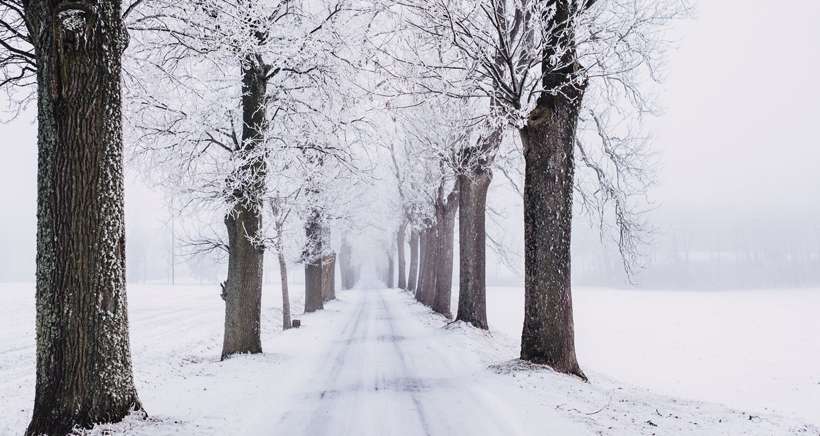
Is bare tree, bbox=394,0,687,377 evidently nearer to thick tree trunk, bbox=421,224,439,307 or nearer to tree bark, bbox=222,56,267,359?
tree bark, bbox=222,56,267,359

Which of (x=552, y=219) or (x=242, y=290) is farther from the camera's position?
(x=242, y=290)

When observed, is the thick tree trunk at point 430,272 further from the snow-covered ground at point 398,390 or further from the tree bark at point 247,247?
the tree bark at point 247,247

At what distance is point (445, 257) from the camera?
855 inches

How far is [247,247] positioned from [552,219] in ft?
21.3

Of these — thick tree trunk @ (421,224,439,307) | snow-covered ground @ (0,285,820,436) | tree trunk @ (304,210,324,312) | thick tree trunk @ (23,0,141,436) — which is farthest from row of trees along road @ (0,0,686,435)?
thick tree trunk @ (421,224,439,307)

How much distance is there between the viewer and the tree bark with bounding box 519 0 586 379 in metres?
8.86

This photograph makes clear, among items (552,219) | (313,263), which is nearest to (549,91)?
(552,219)

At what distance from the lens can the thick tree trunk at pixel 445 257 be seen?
21.5 metres

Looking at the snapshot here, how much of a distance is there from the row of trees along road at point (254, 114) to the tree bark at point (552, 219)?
3 centimetres

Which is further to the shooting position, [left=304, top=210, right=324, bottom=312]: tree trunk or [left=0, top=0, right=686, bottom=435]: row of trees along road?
[left=304, top=210, right=324, bottom=312]: tree trunk

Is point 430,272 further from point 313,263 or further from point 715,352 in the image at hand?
point 715,352

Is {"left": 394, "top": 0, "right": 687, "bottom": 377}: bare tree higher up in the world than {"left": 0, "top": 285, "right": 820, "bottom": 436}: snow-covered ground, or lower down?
higher up

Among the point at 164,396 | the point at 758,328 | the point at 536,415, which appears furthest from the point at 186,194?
the point at 758,328

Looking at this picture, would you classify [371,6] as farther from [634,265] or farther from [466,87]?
[634,265]
